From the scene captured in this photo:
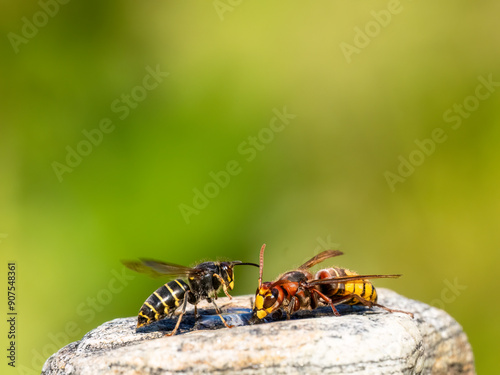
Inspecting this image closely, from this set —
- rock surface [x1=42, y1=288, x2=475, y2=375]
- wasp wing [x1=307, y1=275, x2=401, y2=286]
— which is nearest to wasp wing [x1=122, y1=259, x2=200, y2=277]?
rock surface [x1=42, y1=288, x2=475, y2=375]

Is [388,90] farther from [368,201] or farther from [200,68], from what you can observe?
[200,68]

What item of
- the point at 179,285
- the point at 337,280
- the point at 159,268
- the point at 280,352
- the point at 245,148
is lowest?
the point at 280,352

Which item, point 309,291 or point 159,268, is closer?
point 159,268

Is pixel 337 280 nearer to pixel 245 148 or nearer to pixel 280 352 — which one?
pixel 280 352

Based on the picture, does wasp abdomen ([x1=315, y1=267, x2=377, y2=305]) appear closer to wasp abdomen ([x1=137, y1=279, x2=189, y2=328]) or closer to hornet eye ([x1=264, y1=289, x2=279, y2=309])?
hornet eye ([x1=264, y1=289, x2=279, y2=309])

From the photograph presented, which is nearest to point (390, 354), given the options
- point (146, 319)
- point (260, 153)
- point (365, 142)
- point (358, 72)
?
point (146, 319)

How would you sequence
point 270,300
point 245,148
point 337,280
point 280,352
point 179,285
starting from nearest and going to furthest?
1. point 280,352
2. point 270,300
3. point 337,280
4. point 179,285
5. point 245,148

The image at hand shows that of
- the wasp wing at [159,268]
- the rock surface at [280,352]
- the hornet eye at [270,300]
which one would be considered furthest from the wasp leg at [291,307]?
the wasp wing at [159,268]

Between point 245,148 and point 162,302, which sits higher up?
point 245,148

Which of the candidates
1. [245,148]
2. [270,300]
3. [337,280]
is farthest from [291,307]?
[245,148]
